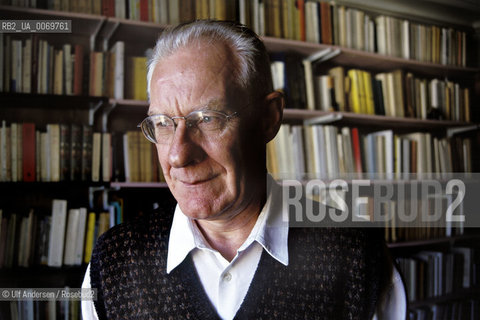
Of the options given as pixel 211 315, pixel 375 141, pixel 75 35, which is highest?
pixel 75 35

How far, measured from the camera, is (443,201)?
7.44ft

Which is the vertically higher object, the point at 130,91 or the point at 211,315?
the point at 130,91

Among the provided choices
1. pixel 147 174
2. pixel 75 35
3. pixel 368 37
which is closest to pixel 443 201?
pixel 368 37

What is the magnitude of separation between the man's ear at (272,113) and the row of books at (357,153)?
1.01 metres

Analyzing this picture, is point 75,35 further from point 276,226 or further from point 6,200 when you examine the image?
point 276,226

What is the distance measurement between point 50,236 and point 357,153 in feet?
4.89

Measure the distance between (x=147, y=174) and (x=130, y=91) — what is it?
1.19ft

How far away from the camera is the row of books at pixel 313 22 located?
1646mm

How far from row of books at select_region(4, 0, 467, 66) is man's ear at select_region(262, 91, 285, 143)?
0.96 meters

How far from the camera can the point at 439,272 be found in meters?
2.22

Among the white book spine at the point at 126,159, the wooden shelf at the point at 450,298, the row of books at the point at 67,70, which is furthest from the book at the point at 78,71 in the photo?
the wooden shelf at the point at 450,298

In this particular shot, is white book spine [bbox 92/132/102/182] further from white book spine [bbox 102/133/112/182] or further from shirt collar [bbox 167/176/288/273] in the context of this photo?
shirt collar [bbox 167/176/288/273]

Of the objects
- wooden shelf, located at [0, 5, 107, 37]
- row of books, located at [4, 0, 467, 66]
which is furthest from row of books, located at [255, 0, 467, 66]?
wooden shelf, located at [0, 5, 107, 37]

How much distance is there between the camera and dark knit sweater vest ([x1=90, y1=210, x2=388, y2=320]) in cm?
75
